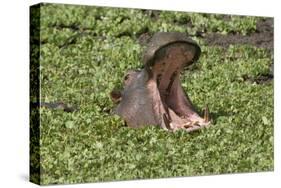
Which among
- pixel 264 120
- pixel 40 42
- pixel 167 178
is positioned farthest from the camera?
pixel 264 120

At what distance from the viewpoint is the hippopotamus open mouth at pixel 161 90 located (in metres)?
10.2

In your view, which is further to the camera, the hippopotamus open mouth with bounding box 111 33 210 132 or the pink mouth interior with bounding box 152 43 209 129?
the pink mouth interior with bounding box 152 43 209 129

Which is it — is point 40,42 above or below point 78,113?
above

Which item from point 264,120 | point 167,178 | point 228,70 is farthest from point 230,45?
point 167,178

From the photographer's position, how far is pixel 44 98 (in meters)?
9.55

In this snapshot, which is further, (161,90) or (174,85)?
(174,85)

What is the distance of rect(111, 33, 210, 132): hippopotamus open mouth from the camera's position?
33.3 feet

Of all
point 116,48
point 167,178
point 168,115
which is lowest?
point 167,178

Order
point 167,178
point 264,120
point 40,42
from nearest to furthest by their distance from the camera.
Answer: point 40,42
point 167,178
point 264,120

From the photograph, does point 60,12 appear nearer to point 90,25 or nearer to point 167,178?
Answer: point 90,25

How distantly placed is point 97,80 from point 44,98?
0.72m

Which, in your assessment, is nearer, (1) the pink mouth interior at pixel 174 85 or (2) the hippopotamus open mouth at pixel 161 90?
(2) the hippopotamus open mouth at pixel 161 90

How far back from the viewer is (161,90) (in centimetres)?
1037

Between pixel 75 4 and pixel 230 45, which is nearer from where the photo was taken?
pixel 75 4
